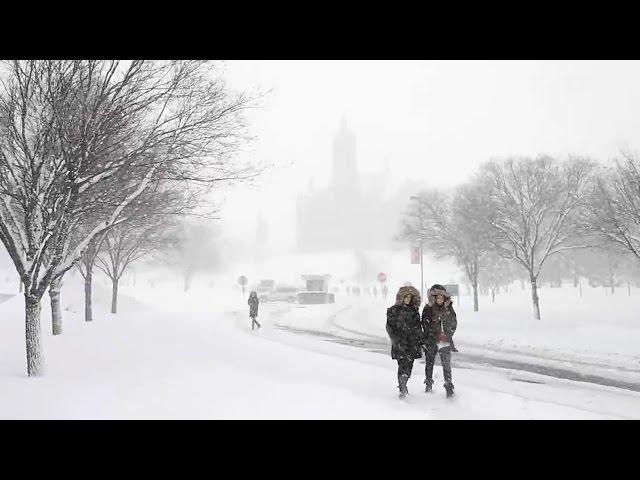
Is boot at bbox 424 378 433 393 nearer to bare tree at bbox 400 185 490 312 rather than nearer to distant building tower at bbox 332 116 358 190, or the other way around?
bare tree at bbox 400 185 490 312

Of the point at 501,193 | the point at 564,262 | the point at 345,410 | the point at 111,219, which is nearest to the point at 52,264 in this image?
the point at 111,219

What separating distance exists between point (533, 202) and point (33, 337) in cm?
2166

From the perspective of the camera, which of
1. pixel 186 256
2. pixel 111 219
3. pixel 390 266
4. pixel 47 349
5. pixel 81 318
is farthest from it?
pixel 390 266

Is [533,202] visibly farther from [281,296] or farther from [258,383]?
[281,296]

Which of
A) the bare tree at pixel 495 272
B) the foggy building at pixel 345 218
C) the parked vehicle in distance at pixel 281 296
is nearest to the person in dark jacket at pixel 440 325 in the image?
the parked vehicle in distance at pixel 281 296

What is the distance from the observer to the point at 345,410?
22.3 ft

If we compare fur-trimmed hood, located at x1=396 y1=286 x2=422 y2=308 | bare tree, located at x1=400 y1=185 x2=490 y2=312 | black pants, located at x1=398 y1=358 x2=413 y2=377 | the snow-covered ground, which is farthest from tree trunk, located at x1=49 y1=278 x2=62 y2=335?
bare tree, located at x1=400 y1=185 x2=490 y2=312

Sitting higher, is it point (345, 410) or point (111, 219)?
point (111, 219)

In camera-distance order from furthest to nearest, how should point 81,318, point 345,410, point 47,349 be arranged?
point 81,318 → point 47,349 → point 345,410

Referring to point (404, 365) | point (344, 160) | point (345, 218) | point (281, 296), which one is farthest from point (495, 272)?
point (344, 160)

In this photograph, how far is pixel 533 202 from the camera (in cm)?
2347

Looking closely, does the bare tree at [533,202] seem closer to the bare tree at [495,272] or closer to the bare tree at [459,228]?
the bare tree at [459,228]
